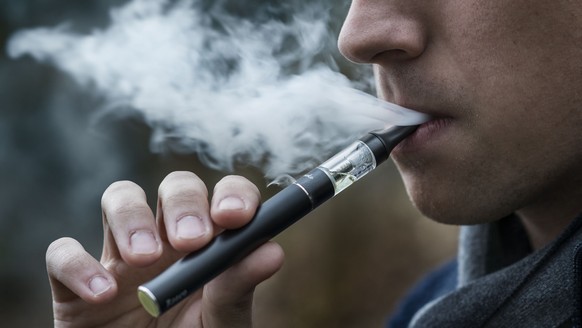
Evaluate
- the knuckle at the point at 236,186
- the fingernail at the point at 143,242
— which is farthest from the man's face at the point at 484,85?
the fingernail at the point at 143,242

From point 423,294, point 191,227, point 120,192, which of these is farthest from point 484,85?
point 423,294

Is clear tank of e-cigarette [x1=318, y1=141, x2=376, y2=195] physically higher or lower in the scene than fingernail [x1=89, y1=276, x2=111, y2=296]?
higher

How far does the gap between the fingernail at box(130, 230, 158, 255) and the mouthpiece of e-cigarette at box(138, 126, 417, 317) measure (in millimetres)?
220

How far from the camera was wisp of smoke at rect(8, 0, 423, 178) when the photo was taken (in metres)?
1.98

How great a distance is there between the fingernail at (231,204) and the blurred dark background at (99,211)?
5.46 feet

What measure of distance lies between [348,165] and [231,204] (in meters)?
0.32

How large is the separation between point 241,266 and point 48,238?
4.33 metres

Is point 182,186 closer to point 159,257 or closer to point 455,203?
point 159,257

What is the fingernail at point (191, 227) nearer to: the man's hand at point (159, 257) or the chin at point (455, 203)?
the man's hand at point (159, 257)

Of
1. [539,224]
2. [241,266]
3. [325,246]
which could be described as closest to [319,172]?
[241,266]

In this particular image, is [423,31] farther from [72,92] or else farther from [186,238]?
[72,92]

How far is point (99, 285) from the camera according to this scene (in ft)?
5.25

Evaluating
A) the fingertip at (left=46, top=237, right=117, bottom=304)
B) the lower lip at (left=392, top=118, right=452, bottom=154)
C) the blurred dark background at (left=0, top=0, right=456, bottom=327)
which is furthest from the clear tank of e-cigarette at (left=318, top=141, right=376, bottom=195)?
the blurred dark background at (left=0, top=0, right=456, bottom=327)

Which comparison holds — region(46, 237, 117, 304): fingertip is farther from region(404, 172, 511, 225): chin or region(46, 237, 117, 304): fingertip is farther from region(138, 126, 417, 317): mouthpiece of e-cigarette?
region(404, 172, 511, 225): chin
